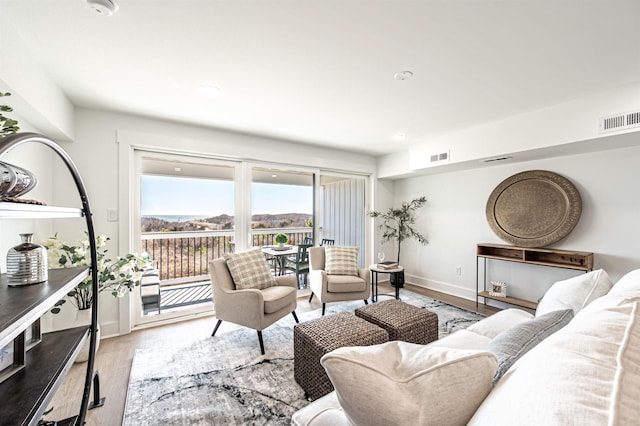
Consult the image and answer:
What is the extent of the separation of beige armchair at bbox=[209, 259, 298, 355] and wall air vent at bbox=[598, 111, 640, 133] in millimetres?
3209

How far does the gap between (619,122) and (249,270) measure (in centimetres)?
359

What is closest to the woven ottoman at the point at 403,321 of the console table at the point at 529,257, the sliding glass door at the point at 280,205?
the console table at the point at 529,257

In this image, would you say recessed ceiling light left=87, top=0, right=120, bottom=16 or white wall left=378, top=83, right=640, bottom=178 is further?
white wall left=378, top=83, right=640, bottom=178

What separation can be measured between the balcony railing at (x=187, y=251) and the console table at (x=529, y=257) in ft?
10.5

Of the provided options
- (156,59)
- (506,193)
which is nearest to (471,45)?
(156,59)

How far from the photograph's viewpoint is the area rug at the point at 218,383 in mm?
1635

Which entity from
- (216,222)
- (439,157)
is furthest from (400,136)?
(216,222)

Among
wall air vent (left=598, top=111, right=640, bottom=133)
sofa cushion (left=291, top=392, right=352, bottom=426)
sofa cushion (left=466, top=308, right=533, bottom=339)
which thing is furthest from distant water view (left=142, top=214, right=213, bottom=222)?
wall air vent (left=598, top=111, right=640, bottom=133)

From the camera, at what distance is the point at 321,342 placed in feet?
5.57

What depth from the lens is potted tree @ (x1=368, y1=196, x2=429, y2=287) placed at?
4613mm

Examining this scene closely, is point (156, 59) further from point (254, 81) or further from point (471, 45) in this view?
point (471, 45)

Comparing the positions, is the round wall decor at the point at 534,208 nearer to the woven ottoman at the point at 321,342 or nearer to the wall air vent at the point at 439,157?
the wall air vent at the point at 439,157

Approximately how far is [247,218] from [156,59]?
6.95 ft

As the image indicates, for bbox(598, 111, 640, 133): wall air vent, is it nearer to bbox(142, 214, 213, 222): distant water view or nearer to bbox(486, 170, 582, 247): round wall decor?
bbox(486, 170, 582, 247): round wall decor
